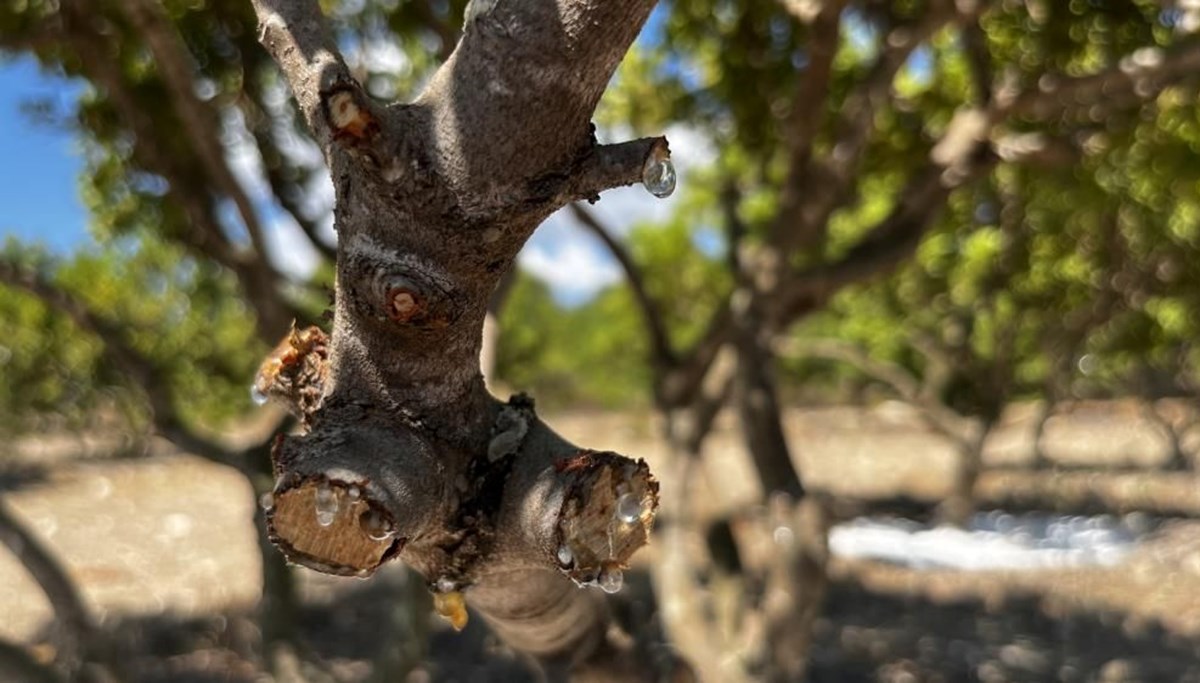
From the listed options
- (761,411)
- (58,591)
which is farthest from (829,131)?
(58,591)

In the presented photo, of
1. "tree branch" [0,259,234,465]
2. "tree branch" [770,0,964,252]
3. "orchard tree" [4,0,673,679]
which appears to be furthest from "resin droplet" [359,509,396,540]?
"tree branch" [770,0,964,252]

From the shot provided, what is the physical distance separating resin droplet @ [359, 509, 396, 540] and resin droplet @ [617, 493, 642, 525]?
340mm

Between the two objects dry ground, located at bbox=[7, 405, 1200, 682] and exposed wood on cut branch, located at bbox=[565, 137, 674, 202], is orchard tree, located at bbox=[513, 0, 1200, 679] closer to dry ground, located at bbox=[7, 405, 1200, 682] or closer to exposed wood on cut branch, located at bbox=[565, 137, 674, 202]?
dry ground, located at bbox=[7, 405, 1200, 682]

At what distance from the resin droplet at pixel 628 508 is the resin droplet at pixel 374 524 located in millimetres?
340

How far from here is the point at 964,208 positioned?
8570mm

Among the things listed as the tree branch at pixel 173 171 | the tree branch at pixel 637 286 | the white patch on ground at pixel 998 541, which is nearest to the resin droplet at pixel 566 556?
the tree branch at pixel 173 171

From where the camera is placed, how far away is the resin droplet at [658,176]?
1.53 m

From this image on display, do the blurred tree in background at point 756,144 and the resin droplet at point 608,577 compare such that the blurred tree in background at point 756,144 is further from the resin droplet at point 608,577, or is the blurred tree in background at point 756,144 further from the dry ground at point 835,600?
the resin droplet at point 608,577

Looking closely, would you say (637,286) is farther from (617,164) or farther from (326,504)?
(326,504)

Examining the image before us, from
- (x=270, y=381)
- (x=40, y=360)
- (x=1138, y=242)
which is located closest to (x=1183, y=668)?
(x=1138, y=242)

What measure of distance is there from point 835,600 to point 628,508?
8591mm

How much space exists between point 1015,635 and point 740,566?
3266 millimetres

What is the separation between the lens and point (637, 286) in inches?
251

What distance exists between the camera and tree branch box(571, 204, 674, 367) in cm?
624
